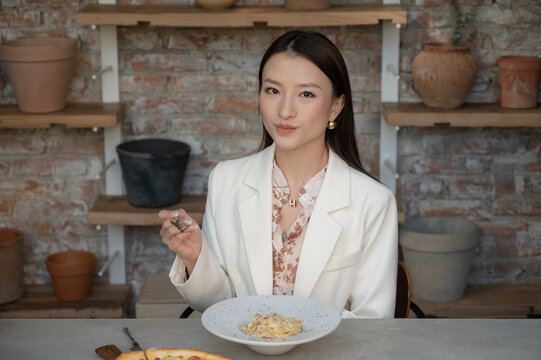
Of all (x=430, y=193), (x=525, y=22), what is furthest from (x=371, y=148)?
(x=525, y=22)

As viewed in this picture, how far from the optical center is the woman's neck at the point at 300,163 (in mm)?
1869

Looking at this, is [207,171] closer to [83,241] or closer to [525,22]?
[83,241]

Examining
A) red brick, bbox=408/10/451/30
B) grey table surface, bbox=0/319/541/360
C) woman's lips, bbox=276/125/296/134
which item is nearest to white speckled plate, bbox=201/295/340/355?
grey table surface, bbox=0/319/541/360

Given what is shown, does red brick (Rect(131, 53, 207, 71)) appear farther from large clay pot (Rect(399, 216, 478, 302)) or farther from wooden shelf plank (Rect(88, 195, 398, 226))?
large clay pot (Rect(399, 216, 478, 302))

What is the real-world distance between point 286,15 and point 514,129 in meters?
1.11

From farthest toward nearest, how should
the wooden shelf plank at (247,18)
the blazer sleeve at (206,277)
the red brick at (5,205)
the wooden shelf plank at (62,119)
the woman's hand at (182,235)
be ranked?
the red brick at (5,205) → the wooden shelf plank at (62,119) → the wooden shelf plank at (247,18) → the blazer sleeve at (206,277) → the woman's hand at (182,235)

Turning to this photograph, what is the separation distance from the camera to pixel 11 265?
120 inches

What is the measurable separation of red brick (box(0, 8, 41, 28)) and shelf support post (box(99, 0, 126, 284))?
27cm

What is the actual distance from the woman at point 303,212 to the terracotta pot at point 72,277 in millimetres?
1261

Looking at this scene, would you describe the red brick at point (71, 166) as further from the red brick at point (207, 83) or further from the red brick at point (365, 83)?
the red brick at point (365, 83)

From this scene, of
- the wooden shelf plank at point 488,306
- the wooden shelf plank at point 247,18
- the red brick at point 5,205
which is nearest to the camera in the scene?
the wooden shelf plank at point 247,18

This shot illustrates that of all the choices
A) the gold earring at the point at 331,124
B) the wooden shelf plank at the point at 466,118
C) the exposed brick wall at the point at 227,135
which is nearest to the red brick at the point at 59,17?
the exposed brick wall at the point at 227,135

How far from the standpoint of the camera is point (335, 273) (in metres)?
1.80

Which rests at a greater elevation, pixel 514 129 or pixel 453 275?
pixel 514 129
